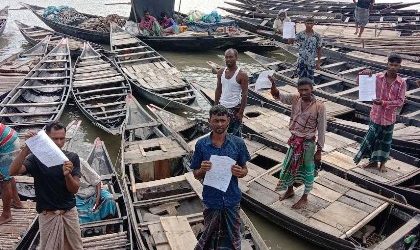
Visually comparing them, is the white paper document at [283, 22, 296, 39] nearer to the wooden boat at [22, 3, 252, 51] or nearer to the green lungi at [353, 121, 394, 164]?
the wooden boat at [22, 3, 252, 51]

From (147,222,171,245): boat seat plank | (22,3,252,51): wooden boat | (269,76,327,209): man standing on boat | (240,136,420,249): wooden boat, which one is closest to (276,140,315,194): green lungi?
(269,76,327,209): man standing on boat

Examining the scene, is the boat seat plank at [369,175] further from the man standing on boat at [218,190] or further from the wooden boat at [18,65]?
the wooden boat at [18,65]

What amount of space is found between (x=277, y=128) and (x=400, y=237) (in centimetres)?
375

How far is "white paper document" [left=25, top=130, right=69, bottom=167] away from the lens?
3990 millimetres

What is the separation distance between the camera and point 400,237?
5551 mm

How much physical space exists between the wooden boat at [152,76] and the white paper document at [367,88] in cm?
475

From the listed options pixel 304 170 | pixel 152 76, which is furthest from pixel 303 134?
pixel 152 76

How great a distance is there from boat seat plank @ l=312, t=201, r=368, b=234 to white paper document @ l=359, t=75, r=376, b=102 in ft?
5.24

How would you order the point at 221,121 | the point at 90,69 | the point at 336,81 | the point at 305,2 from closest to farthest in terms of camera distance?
the point at 221,121 → the point at 336,81 → the point at 90,69 → the point at 305,2

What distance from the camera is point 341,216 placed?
241 inches

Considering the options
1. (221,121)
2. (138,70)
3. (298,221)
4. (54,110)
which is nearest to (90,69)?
(138,70)

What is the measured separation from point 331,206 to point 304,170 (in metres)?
0.77

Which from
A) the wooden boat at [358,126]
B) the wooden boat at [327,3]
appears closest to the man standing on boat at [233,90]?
the wooden boat at [358,126]

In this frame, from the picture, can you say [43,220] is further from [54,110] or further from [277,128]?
[54,110]
